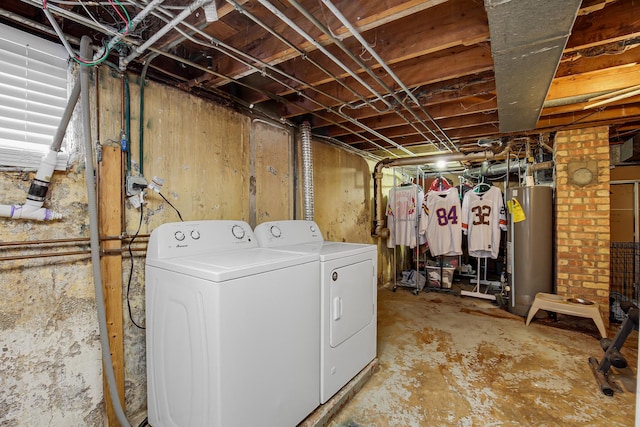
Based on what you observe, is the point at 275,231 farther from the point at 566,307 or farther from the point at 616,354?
the point at 566,307

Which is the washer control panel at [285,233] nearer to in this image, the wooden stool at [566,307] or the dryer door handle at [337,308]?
the dryer door handle at [337,308]

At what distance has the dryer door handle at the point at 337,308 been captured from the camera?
182cm

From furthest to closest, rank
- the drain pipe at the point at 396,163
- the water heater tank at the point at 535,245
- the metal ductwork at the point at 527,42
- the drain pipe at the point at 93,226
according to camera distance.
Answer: the drain pipe at the point at 396,163, the water heater tank at the point at 535,245, the drain pipe at the point at 93,226, the metal ductwork at the point at 527,42

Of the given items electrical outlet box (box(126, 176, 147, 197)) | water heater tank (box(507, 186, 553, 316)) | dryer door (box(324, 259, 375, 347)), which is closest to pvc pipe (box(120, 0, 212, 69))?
electrical outlet box (box(126, 176, 147, 197))

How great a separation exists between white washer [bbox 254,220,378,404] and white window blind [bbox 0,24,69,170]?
1297 mm

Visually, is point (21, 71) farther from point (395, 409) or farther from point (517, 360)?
point (517, 360)

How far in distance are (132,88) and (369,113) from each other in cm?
193

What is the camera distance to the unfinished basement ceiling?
1.28 m

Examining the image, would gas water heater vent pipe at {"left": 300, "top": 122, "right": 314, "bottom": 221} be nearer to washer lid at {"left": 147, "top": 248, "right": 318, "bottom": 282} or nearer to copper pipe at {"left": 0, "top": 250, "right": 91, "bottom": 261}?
washer lid at {"left": 147, "top": 248, "right": 318, "bottom": 282}

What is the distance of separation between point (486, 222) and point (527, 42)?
3.29 metres

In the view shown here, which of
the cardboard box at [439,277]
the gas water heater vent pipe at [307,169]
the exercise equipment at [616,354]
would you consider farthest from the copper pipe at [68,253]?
the cardboard box at [439,277]

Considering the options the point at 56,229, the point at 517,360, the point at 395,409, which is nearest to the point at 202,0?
the point at 56,229

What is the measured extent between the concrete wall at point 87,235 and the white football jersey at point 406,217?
2.85 meters

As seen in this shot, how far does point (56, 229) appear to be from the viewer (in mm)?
1445
